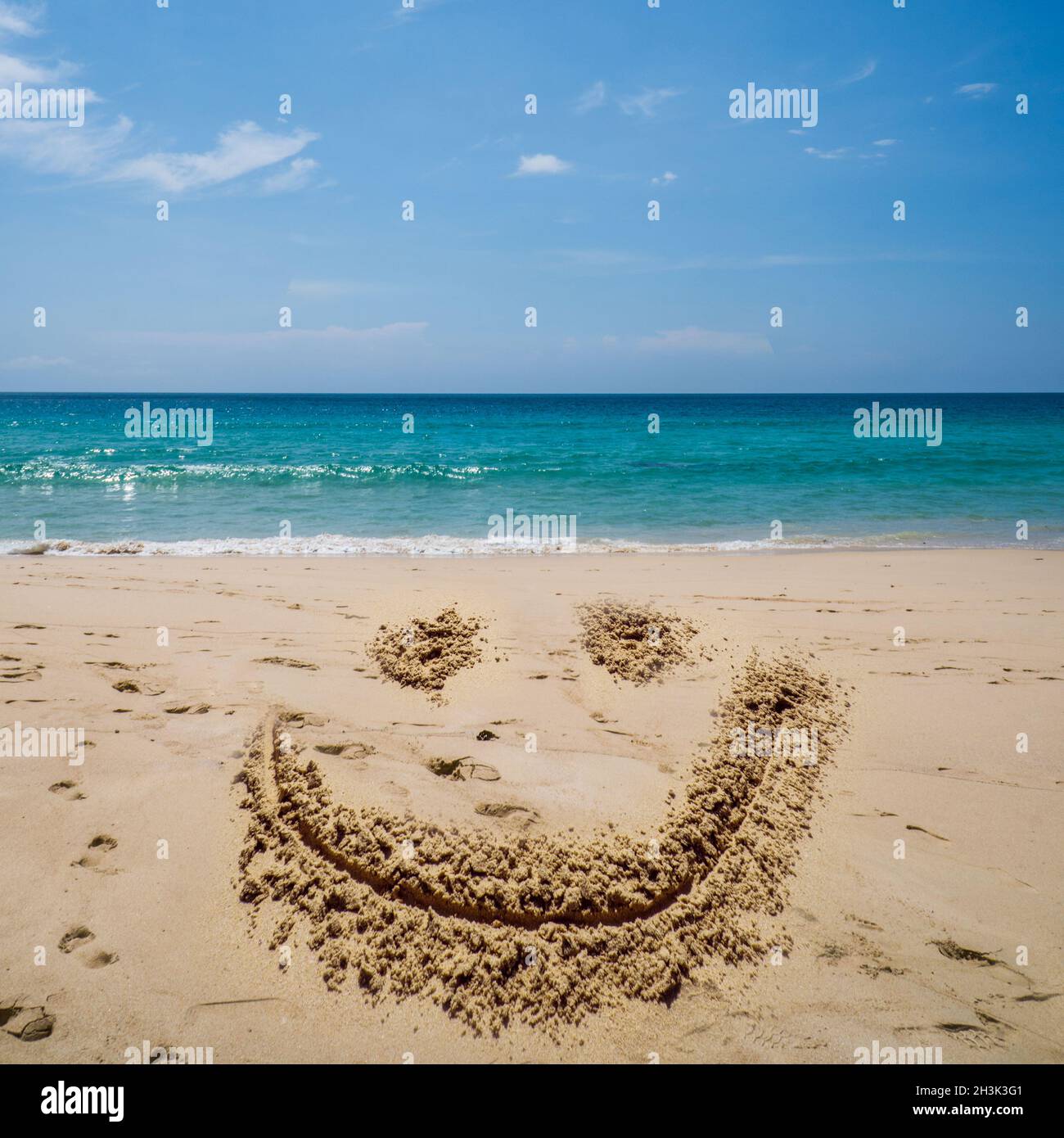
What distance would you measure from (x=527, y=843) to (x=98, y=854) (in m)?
1.86

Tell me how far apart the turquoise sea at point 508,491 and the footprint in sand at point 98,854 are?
6.88 metres

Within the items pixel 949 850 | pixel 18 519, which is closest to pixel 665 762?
pixel 949 850

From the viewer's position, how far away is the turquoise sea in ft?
34.4

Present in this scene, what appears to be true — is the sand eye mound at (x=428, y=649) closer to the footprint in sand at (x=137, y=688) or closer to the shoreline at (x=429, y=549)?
the footprint in sand at (x=137, y=688)

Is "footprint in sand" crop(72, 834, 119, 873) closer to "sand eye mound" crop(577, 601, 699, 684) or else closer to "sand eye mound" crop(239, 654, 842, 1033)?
"sand eye mound" crop(239, 654, 842, 1033)

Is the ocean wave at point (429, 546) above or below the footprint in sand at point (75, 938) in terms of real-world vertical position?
above

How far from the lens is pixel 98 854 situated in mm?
2697

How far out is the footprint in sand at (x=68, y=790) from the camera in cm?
300

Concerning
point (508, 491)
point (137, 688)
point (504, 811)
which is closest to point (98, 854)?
point (137, 688)

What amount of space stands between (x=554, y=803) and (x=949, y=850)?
1818mm

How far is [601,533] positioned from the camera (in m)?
10.9

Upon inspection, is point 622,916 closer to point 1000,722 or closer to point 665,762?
point 665,762

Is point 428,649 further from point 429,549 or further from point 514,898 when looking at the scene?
point 429,549

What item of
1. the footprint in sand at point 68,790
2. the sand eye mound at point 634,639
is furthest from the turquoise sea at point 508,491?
the footprint in sand at point 68,790
